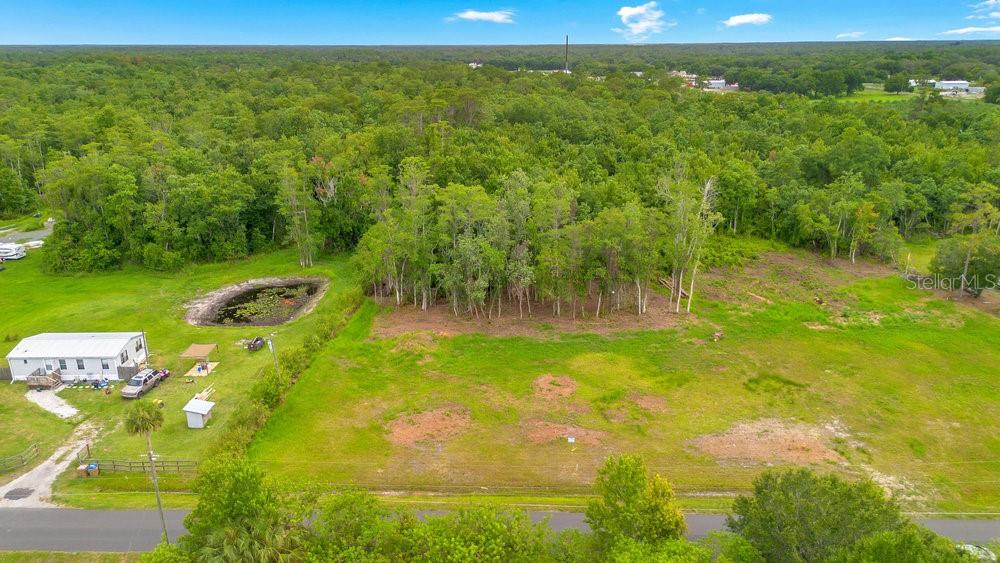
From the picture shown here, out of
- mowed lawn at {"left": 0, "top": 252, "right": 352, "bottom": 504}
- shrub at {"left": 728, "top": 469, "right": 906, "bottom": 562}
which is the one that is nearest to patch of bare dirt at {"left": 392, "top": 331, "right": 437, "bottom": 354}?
mowed lawn at {"left": 0, "top": 252, "right": 352, "bottom": 504}

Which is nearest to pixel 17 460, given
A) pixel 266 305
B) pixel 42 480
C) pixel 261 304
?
pixel 42 480

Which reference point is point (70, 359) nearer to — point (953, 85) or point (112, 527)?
point (112, 527)

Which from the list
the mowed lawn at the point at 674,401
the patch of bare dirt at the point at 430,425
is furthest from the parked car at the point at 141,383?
the patch of bare dirt at the point at 430,425

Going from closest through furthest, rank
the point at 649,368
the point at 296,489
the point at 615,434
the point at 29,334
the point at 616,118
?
the point at 296,489
the point at 615,434
the point at 649,368
the point at 29,334
the point at 616,118

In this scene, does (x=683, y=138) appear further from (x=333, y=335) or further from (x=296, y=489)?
(x=296, y=489)

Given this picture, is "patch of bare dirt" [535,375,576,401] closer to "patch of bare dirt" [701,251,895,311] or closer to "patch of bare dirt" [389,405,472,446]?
"patch of bare dirt" [389,405,472,446]

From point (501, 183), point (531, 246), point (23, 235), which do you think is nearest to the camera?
point (531, 246)

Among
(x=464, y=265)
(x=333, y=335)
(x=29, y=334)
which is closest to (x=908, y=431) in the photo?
(x=464, y=265)
